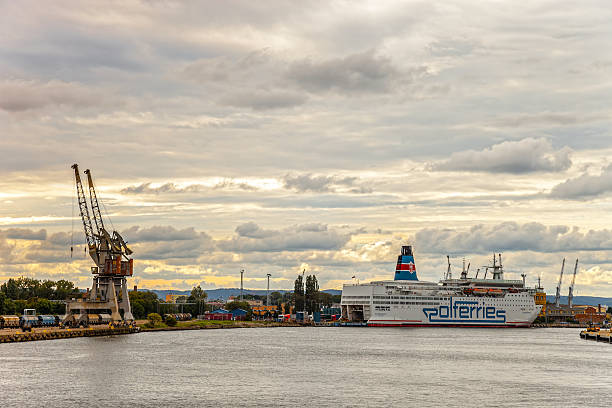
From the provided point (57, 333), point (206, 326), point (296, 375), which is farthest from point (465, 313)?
point (296, 375)

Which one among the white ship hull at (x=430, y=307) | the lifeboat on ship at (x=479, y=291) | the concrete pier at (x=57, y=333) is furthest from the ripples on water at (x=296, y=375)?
the lifeboat on ship at (x=479, y=291)

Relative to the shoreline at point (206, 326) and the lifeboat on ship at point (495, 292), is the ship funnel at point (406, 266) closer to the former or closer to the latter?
the lifeboat on ship at point (495, 292)

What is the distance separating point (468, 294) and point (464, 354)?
79486 millimetres

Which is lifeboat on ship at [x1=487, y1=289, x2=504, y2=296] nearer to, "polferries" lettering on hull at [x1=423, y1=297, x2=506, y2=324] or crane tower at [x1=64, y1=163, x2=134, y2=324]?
"polferries" lettering on hull at [x1=423, y1=297, x2=506, y2=324]

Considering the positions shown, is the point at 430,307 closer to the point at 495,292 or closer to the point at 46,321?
the point at 495,292

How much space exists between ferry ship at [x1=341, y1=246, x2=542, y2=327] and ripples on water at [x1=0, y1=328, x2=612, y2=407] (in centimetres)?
5621

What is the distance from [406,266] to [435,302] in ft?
36.3

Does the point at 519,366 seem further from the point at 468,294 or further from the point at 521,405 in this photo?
the point at 468,294

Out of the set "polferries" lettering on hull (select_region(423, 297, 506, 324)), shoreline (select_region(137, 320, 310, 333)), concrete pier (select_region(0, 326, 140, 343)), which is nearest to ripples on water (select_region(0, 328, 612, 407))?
concrete pier (select_region(0, 326, 140, 343))

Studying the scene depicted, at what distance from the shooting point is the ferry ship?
528 feet

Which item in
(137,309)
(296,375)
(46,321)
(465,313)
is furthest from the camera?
(137,309)

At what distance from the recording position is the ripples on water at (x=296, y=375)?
53531 mm

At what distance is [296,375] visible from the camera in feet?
222

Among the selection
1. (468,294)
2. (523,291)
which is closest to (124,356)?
(468,294)
